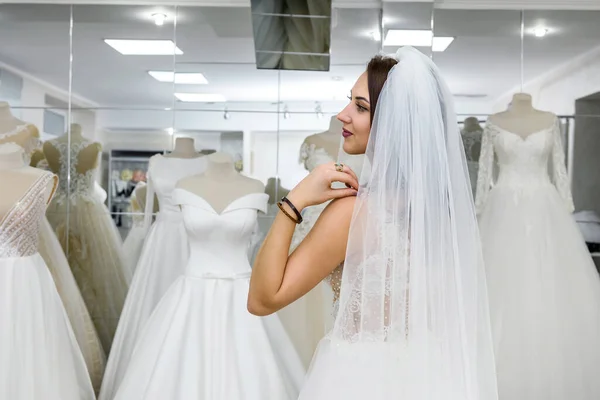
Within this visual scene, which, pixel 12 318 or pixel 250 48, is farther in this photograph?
pixel 250 48

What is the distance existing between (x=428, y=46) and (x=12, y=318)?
2.46 meters

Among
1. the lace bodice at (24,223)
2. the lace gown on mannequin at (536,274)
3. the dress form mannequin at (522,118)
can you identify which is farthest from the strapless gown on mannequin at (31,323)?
the dress form mannequin at (522,118)

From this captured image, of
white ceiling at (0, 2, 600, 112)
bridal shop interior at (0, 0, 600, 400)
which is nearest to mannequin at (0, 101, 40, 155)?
bridal shop interior at (0, 0, 600, 400)

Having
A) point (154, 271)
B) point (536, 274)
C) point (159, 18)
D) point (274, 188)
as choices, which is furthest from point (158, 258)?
point (536, 274)

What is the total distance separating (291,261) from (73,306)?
2.43m

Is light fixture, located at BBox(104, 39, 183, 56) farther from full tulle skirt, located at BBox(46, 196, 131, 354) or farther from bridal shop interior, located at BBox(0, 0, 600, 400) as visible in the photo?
full tulle skirt, located at BBox(46, 196, 131, 354)

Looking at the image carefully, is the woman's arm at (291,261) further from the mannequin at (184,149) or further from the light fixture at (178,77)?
the light fixture at (178,77)

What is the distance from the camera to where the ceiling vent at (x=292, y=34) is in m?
3.73

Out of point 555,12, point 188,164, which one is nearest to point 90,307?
point 188,164

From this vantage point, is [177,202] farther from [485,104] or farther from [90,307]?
[485,104]

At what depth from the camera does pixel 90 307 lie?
396 centimetres

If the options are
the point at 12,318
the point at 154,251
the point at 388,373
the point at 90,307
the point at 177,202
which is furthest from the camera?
the point at 90,307

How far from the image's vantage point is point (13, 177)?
2.85 meters

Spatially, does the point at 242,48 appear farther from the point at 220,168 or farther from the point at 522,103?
the point at 522,103
